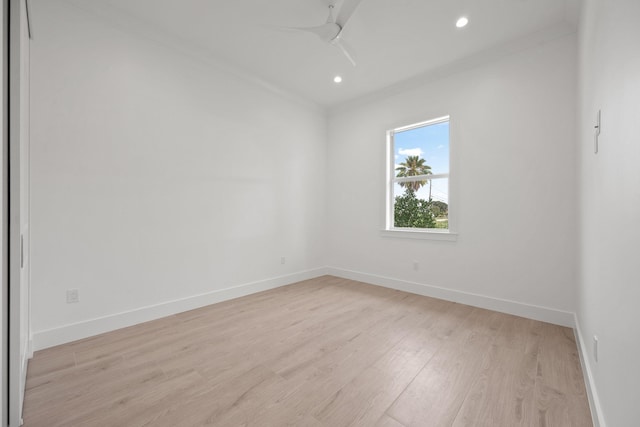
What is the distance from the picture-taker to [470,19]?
262 cm

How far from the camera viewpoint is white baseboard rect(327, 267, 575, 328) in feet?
8.86

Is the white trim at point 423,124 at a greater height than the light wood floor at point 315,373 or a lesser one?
greater

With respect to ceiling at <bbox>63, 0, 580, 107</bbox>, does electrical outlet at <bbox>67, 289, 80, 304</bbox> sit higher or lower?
lower

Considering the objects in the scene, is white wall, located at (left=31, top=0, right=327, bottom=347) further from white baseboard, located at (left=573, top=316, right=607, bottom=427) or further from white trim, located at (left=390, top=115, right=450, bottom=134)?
white baseboard, located at (left=573, top=316, right=607, bottom=427)

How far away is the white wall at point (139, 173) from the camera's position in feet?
7.41

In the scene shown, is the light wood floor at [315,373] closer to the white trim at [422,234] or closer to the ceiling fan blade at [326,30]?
the white trim at [422,234]

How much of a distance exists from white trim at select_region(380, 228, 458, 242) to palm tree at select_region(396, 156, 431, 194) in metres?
0.62

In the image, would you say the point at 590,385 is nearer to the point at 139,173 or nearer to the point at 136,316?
the point at 136,316

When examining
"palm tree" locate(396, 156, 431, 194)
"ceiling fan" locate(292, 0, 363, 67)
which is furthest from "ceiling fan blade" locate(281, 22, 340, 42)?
"palm tree" locate(396, 156, 431, 194)

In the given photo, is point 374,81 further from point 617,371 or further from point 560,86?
point 617,371

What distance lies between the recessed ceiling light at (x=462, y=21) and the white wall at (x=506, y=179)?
28.8 inches

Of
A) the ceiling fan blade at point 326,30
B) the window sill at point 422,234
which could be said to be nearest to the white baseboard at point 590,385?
the window sill at point 422,234

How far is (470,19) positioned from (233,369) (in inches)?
142

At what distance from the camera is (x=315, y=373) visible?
1.88 m
